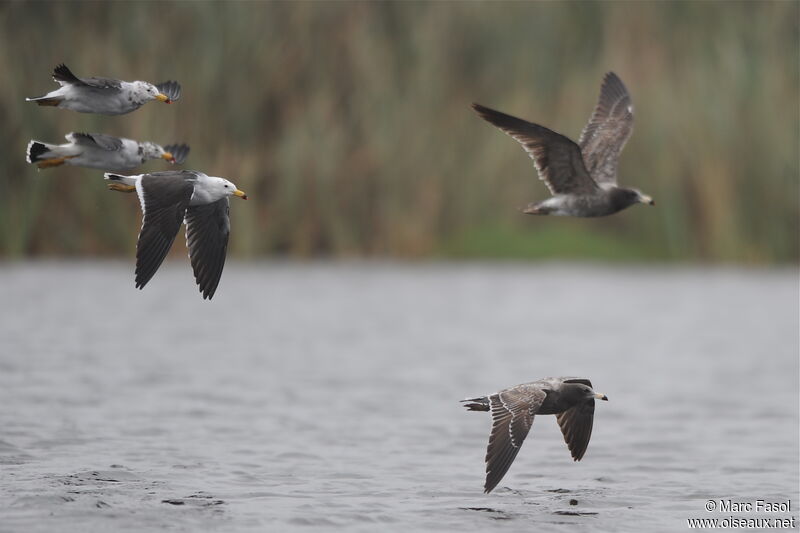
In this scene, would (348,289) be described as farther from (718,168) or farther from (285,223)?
(718,168)

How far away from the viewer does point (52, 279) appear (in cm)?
2389

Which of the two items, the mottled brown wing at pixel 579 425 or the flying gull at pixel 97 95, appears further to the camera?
the mottled brown wing at pixel 579 425

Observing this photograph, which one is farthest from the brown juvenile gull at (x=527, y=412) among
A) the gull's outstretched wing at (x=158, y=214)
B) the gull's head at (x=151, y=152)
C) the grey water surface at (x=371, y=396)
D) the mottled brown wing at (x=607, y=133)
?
the gull's head at (x=151, y=152)

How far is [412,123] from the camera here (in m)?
26.2

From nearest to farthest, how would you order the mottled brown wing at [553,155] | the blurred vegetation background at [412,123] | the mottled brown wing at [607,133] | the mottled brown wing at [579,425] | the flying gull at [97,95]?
the flying gull at [97,95], the mottled brown wing at [579,425], the mottled brown wing at [553,155], the mottled brown wing at [607,133], the blurred vegetation background at [412,123]

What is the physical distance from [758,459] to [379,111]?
1484 cm

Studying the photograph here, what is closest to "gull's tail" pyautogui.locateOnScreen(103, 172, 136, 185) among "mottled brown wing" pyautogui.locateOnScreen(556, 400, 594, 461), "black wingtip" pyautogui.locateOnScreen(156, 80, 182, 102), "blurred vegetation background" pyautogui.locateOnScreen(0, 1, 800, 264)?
"black wingtip" pyautogui.locateOnScreen(156, 80, 182, 102)

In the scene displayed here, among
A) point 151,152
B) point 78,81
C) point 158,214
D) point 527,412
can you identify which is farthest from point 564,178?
point 78,81

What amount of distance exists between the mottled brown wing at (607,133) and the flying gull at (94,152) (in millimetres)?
4543

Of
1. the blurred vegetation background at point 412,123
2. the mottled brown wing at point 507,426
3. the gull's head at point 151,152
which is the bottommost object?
the mottled brown wing at point 507,426

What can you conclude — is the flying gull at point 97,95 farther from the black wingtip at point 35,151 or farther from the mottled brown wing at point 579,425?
the mottled brown wing at point 579,425

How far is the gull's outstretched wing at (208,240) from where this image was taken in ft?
35.0

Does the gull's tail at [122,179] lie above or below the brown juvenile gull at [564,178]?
below

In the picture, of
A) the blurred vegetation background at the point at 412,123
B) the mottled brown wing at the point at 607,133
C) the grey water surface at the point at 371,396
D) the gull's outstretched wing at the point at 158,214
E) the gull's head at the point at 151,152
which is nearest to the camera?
the gull's outstretched wing at the point at 158,214
